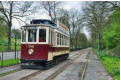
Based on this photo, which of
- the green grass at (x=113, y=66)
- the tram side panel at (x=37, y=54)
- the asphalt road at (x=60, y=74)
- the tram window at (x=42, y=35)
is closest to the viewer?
the asphalt road at (x=60, y=74)

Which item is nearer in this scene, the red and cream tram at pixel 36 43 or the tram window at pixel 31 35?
the red and cream tram at pixel 36 43

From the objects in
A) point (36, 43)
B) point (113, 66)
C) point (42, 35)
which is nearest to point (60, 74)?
point (36, 43)

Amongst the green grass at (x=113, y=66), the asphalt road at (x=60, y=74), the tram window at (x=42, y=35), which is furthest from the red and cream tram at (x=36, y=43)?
the green grass at (x=113, y=66)

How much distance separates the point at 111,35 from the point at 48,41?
11665 mm

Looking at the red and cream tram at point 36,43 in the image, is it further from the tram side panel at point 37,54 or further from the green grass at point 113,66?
the green grass at point 113,66

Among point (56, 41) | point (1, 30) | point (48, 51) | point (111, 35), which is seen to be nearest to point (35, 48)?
point (48, 51)

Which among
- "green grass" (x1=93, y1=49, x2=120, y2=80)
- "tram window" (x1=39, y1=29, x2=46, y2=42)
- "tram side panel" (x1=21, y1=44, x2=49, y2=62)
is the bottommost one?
"green grass" (x1=93, y1=49, x2=120, y2=80)

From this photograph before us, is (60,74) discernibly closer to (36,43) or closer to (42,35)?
(36,43)

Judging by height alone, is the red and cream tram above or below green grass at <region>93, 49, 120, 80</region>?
above

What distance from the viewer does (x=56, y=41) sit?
12820mm

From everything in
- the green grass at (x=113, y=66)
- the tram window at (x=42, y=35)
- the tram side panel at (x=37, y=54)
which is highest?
Answer: the tram window at (x=42, y=35)

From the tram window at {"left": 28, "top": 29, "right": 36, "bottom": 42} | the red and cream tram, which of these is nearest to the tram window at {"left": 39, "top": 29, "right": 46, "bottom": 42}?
the red and cream tram

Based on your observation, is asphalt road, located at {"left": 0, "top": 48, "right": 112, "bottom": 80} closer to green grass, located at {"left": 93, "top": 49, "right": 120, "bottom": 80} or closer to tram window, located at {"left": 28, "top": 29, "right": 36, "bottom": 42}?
green grass, located at {"left": 93, "top": 49, "right": 120, "bottom": 80}

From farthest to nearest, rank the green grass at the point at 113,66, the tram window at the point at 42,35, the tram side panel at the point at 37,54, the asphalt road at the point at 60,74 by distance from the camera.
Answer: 1. the tram window at the point at 42,35
2. the tram side panel at the point at 37,54
3. the green grass at the point at 113,66
4. the asphalt road at the point at 60,74
